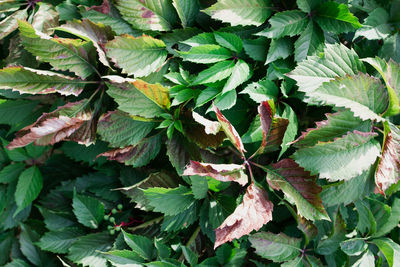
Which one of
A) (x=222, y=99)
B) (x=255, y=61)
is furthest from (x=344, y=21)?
(x=222, y=99)

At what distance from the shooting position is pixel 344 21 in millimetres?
797

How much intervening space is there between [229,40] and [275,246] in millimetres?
495

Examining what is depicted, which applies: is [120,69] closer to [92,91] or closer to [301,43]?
[92,91]

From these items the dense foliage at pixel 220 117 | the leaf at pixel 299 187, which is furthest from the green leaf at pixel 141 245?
the leaf at pixel 299 187

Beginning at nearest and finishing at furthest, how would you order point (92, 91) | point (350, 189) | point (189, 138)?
point (350, 189)
point (189, 138)
point (92, 91)

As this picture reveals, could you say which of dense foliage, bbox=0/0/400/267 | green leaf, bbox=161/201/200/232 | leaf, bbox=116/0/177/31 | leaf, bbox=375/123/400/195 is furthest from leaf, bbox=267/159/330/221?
leaf, bbox=116/0/177/31

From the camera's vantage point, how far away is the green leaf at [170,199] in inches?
32.3

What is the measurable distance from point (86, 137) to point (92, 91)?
0.15 meters

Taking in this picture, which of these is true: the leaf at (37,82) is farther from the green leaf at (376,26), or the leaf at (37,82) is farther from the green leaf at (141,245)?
the green leaf at (376,26)

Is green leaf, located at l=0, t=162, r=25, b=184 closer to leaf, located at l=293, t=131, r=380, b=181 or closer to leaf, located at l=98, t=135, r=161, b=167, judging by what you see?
leaf, located at l=98, t=135, r=161, b=167

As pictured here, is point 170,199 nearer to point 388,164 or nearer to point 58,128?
point 58,128

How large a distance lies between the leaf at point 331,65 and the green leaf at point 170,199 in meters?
0.37

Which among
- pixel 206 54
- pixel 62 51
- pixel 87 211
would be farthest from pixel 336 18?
pixel 87 211

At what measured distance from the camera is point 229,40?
2.73 ft
